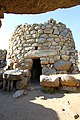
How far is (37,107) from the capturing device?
451cm

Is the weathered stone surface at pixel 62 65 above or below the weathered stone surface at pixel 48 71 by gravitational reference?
above

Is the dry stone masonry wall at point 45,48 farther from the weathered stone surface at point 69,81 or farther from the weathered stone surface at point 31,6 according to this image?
the weathered stone surface at point 31,6

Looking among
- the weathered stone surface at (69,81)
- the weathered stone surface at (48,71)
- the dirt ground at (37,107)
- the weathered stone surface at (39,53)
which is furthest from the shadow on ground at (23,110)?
the weathered stone surface at (39,53)

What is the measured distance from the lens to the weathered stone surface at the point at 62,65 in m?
7.69

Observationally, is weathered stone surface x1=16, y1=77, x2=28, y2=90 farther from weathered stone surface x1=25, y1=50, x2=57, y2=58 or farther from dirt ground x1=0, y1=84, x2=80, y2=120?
weathered stone surface x1=25, y1=50, x2=57, y2=58

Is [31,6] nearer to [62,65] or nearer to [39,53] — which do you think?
[62,65]

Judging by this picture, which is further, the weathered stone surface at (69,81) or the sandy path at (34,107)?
the weathered stone surface at (69,81)

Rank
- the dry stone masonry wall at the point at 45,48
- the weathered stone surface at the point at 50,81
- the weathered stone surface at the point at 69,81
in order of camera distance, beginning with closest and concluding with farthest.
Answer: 1. the weathered stone surface at the point at 69,81
2. the weathered stone surface at the point at 50,81
3. the dry stone masonry wall at the point at 45,48

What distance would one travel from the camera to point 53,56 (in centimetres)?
795

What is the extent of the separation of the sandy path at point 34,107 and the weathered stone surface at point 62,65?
81.6 inches

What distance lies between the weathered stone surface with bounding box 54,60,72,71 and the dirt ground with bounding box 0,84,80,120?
2.07 meters

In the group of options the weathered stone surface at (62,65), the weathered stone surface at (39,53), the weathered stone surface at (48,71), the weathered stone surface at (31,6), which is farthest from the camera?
the weathered stone surface at (39,53)

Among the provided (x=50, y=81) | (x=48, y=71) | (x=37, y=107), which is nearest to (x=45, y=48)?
(x=48, y=71)

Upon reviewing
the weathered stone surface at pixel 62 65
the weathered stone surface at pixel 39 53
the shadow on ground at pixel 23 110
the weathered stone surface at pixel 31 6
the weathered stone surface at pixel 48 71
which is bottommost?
the shadow on ground at pixel 23 110
